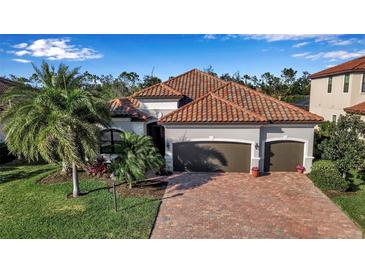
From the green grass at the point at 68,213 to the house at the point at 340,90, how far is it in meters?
16.9

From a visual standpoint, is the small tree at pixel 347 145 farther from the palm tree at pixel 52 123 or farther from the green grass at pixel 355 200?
the palm tree at pixel 52 123

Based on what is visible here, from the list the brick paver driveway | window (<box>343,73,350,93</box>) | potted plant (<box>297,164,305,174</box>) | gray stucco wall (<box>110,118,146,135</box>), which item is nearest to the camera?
the brick paver driveway

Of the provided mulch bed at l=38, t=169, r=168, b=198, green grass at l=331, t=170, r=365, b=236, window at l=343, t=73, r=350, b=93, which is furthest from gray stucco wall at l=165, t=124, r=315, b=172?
window at l=343, t=73, r=350, b=93

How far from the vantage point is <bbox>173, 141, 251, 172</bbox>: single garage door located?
1495 centimetres

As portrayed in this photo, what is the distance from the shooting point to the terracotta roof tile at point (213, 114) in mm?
14281

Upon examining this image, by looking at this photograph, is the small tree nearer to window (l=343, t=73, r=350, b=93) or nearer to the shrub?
window (l=343, t=73, r=350, b=93)

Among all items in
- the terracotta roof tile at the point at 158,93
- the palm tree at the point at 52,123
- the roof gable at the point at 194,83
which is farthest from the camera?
the roof gable at the point at 194,83

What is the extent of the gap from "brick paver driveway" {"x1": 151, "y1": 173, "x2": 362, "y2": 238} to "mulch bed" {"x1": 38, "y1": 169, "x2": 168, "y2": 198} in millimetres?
514

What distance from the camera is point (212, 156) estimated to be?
1508 cm

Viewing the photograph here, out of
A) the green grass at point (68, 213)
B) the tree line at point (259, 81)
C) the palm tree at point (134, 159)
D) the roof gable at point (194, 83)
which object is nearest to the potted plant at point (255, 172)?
the palm tree at point (134, 159)

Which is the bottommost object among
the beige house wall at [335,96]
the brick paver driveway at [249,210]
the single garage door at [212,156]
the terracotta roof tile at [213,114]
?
the brick paver driveway at [249,210]

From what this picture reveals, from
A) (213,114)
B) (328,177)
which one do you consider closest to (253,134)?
(213,114)

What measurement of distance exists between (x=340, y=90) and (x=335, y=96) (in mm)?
966
